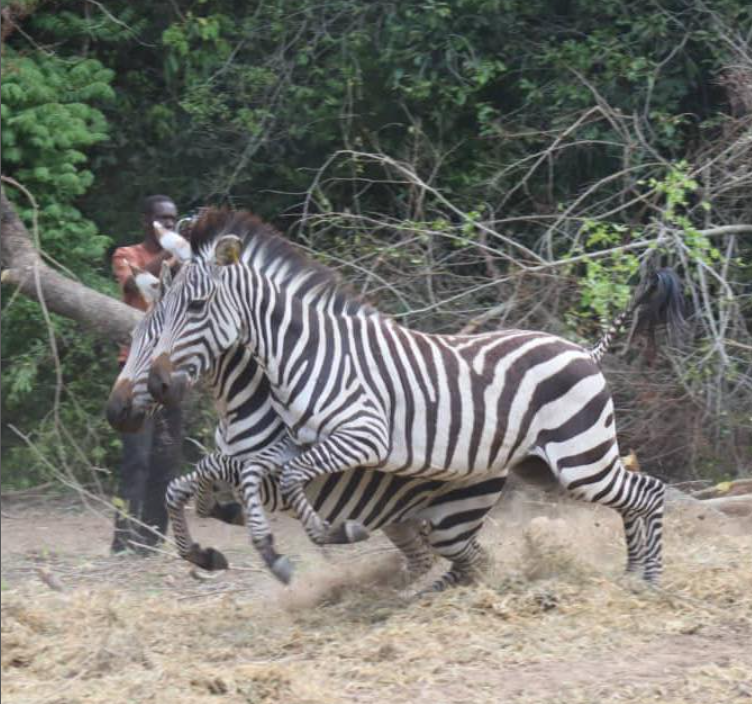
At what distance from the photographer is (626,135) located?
990 centimetres

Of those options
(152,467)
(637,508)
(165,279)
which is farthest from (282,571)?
(152,467)

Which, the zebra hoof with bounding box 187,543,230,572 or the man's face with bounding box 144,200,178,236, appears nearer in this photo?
the zebra hoof with bounding box 187,543,230,572

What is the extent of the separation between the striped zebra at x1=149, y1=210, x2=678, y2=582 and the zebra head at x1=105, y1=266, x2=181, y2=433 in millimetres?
84

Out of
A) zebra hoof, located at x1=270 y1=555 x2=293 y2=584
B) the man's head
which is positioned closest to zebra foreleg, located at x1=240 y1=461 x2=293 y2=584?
zebra hoof, located at x1=270 y1=555 x2=293 y2=584

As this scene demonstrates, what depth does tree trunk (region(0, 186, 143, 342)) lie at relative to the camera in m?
7.73

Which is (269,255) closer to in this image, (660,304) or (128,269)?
(128,269)

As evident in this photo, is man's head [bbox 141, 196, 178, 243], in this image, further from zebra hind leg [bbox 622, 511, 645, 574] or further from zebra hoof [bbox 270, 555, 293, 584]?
zebra hind leg [bbox 622, 511, 645, 574]

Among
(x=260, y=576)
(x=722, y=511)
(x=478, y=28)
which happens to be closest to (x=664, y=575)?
(x=722, y=511)

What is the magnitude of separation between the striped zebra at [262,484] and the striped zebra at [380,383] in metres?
0.10

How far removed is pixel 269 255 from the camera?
665 cm

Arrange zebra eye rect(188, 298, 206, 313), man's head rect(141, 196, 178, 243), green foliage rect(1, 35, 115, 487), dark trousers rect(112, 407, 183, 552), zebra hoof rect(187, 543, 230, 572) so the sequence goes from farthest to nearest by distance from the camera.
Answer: green foliage rect(1, 35, 115, 487)
dark trousers rect(112, 407, 183, 552)
man's head rect(141, 196, 178, 243)
zebra hoof rect(187, 543, 230, 572)
zebra eye rect(188, 298, 206, 313)

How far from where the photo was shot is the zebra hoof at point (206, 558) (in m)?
6.49

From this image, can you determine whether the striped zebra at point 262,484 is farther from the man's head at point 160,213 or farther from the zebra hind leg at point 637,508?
the man's head at point 160,213

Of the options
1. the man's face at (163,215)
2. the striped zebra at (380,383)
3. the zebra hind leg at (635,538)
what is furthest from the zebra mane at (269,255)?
A: the zebra hind leg at (635,538)
